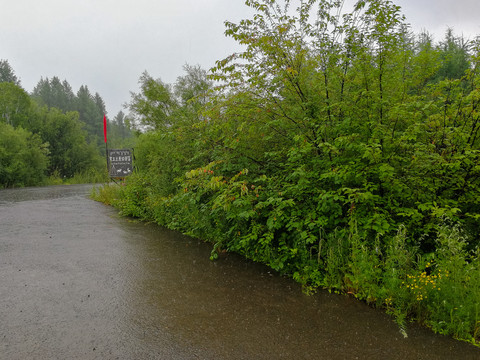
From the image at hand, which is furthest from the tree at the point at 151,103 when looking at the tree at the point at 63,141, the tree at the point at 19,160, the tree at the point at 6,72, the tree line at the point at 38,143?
the tree at the point at 6,72

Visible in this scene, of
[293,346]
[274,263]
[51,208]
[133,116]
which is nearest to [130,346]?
[293,346]

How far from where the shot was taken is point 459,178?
3875mm

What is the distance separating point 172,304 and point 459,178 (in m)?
4.03

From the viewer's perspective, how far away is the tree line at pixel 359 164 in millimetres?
3639

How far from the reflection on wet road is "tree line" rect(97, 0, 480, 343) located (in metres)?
0.41

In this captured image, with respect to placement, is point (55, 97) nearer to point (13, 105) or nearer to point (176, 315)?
point (13, 105)

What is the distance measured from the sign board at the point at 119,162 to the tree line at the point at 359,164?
900 cm

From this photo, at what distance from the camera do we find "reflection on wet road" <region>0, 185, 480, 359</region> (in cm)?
284

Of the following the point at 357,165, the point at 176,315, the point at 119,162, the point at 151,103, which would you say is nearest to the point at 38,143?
the point at 151,103

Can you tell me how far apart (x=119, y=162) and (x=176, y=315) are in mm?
11620

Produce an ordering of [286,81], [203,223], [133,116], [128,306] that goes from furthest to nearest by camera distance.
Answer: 1. [133,116]
2. [203,223]
3. [286,81]
4. [128,306]

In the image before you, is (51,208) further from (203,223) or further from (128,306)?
(128,306)

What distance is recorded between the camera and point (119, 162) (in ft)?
45.3

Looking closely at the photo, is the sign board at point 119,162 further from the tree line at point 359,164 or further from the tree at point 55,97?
the tree at point 55,97
